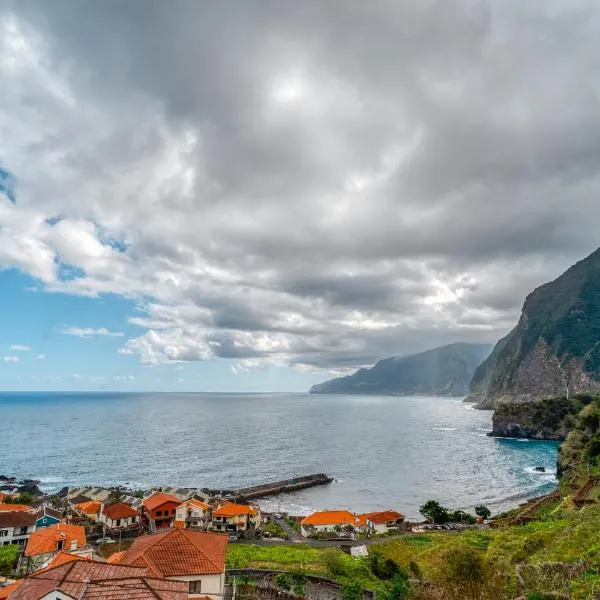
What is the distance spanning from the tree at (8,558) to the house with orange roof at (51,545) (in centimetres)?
187

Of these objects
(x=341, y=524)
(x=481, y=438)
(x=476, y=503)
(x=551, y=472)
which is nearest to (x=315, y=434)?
(x=481, y=438)

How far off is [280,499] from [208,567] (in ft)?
204

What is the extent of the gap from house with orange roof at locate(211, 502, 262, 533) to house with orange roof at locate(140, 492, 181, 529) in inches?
236

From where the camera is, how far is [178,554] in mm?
24062

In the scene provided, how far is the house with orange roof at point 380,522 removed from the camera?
57000 mm

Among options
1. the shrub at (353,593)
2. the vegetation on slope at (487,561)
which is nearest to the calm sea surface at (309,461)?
the vegetation on slope at (487,561)

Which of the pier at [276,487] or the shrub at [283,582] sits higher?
the shrub at [283,582]

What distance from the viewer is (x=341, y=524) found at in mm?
58062

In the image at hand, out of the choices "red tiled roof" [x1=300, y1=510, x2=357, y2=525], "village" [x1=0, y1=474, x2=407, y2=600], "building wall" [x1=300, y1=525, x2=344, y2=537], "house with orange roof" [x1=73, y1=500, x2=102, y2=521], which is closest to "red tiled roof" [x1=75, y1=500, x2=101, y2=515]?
"house with orange roof" [x1=73, y1=500, x2=102, y2=521]

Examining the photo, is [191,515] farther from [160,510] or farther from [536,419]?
[536,419]

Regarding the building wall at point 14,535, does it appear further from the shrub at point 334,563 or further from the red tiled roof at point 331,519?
the shrub at point 334,563

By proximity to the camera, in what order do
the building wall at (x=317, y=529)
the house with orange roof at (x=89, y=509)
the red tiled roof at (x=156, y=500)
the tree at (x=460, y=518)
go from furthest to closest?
the house with orange roof at (x=89, y=509)
the red tiled roof at (x=156, y=500)
the tree at (x=460, y=518)
the building wall at (x=317, y=529)

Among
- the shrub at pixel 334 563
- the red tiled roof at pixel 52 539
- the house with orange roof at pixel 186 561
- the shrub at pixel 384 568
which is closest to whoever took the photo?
the house with orange roof at pixel 186 561

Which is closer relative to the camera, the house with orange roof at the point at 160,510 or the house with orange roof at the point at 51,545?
the house with orange roof at the point at 51,545
